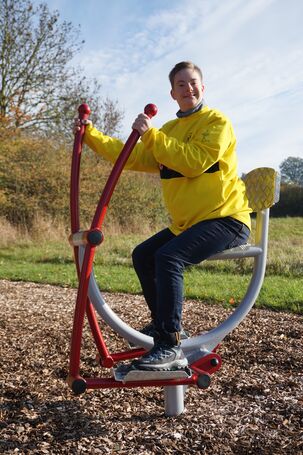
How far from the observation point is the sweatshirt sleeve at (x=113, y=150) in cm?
274

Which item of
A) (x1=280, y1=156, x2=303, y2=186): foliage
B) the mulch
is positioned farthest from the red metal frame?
(x1=280, y1=156, x2=303, y2=186): foliage

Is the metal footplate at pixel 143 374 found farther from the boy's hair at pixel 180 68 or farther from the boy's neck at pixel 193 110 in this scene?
the boy's hair at pixel 180 68

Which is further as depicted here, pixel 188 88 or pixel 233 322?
pixel 233 322

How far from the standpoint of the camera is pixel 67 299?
5.87 metres

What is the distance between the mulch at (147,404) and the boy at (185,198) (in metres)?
0.38

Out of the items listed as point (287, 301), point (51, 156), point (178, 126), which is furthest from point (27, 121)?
point (178, 126)

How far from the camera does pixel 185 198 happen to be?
254cm

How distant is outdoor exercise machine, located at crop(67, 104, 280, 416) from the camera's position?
2307mm

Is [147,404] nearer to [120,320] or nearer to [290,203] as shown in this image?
[120,320]

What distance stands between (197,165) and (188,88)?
1.50 feet

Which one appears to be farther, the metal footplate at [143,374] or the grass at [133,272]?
the grass at [133,272]

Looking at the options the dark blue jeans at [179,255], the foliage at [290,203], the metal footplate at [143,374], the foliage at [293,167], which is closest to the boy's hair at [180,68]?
the dark blue jeans at [179,255]

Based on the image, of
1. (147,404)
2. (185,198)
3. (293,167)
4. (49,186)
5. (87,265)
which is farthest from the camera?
(293,167)

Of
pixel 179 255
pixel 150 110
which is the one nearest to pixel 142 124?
pixel 150 110
